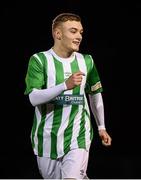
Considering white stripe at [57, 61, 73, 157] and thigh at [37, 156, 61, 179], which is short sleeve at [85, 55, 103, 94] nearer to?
white stripe at [57, 61, 73, 157]

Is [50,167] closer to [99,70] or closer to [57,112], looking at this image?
[57,112]

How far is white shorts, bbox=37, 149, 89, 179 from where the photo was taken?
286 cm

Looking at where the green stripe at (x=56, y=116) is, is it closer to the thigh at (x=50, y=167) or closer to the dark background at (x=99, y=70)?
the thigh at (x=50, y=167)

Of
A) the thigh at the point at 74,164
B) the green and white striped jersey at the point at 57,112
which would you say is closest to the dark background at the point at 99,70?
the green and white striped jersey at the point at 57,112

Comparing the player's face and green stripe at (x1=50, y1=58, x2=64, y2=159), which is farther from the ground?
the player's face

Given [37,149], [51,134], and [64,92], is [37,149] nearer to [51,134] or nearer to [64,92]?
[51,134]

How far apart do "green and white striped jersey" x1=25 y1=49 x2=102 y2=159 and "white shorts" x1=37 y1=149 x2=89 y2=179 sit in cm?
3

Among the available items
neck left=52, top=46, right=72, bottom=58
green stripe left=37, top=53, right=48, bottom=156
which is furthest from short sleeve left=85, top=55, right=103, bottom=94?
green stripe left=37, top=53, right=48, bottom=156

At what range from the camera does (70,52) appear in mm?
2941

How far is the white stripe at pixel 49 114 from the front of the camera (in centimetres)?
289
